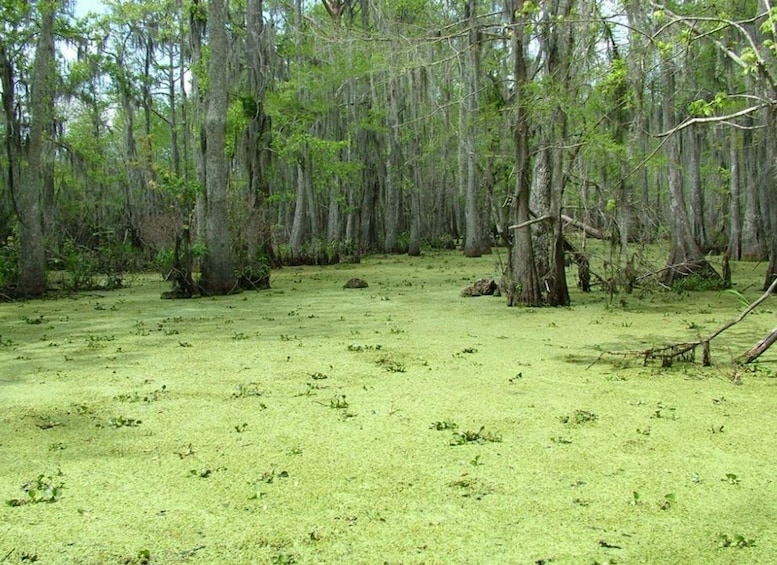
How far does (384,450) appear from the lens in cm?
298

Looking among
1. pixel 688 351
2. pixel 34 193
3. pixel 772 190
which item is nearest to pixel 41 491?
pixel 688 351

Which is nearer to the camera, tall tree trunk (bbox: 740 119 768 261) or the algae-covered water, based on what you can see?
the algae-covered water

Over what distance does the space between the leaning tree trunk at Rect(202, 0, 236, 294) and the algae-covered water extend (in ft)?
12.1

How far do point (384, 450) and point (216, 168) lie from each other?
7.34 m

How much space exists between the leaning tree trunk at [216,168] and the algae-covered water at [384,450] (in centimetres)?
370

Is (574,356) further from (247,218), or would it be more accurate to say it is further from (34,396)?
(247,218)

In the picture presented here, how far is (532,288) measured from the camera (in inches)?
307

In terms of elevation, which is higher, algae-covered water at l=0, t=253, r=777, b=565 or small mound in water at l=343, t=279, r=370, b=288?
small mound in water at l=343, t=279, r=370, b=288

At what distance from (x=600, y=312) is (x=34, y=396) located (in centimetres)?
534

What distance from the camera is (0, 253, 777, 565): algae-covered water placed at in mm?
2143

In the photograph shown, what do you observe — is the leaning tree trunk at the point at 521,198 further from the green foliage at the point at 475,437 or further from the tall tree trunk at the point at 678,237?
the green foliage at the point at 475,437

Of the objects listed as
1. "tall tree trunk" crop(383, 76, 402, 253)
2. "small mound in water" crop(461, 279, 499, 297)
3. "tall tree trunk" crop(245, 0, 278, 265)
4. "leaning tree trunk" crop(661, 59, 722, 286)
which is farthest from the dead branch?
"tall tree trunk" crop(383, 76, 402, 253)

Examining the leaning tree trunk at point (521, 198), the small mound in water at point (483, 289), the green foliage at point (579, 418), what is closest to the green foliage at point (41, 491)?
the green foliage at point (579, 418)

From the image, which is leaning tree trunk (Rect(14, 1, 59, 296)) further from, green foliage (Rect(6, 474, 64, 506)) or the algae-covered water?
green foliage (Rect(6, 474, 64, 506))
